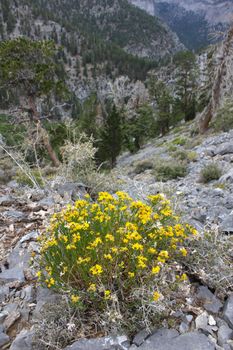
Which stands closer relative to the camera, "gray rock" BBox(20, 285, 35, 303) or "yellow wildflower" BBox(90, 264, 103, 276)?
"yellow wildflower" BBox(90, 264, 103, 276)

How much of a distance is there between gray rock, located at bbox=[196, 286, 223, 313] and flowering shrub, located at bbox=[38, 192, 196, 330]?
509 mm

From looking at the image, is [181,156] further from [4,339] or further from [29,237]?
[4,339]

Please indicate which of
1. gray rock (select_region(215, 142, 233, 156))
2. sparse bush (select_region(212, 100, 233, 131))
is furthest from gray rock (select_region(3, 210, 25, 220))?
sparse bush (select_region(212, 100, 233, 131))

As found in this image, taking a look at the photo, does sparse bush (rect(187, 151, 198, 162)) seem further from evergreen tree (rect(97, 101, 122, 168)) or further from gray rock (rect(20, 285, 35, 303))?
evergreen tree (rect(97, 101, 122, 168))

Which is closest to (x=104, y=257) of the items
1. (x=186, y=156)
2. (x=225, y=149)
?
(x=225, y=149)

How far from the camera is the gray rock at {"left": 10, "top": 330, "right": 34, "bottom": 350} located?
8.86ft

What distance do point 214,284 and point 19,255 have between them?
2.36 m

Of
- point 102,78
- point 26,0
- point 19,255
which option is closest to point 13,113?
point 19,255

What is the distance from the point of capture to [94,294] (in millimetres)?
2660

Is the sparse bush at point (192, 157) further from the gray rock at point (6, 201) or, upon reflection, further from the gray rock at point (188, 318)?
the gray rock at point (188, 318)

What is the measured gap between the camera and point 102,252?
115 inches

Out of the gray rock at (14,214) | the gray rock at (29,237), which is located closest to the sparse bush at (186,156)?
the gray rock at (14,214)

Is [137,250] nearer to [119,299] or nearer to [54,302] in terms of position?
[119,299]

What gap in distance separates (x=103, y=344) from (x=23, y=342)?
70cm
